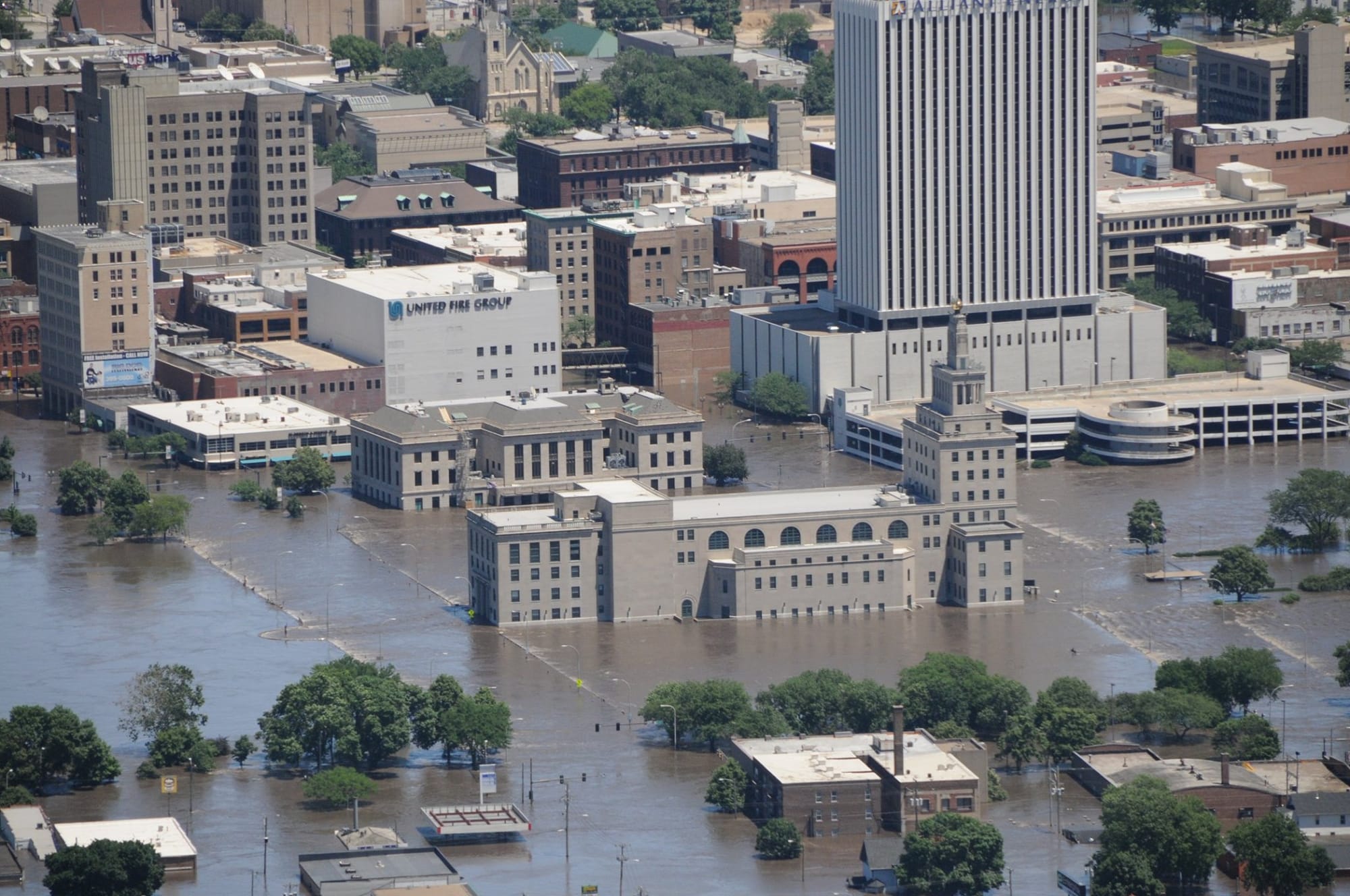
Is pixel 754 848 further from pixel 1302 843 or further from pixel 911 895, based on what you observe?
pixel 1302 843

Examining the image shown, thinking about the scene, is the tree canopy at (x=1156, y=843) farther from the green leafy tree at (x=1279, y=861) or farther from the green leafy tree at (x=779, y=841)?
the green leafy tree at (x=779, y=841)

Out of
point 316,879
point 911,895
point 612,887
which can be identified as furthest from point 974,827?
point 316,879

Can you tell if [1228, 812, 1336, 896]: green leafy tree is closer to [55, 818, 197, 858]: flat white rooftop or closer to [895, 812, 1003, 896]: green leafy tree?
[895, 812, 1003, 896]: green leafy tree

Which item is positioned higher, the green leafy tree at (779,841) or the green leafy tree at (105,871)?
the green leafy tree at (105,871)

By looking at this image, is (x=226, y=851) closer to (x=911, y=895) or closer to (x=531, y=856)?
(x=531, y=856)

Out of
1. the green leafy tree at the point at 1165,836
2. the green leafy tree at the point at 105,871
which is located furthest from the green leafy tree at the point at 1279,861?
the green leafy tree at the point at 105,871

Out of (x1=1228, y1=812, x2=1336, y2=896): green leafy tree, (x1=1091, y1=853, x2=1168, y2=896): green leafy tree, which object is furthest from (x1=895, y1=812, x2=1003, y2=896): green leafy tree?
(x1=1228, y1=812, x2=1336, y2=896): green leafy tree

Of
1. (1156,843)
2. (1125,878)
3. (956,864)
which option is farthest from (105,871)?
(1156,843)
